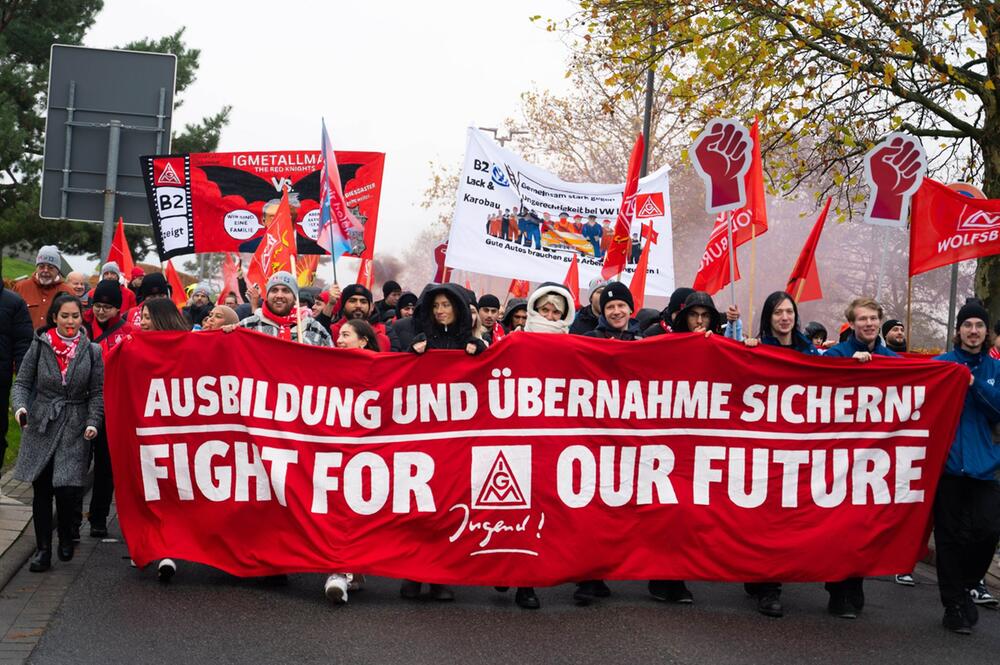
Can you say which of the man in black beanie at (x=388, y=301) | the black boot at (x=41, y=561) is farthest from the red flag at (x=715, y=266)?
the black boot at (x=41, y=561)

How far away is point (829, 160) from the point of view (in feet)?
56.1

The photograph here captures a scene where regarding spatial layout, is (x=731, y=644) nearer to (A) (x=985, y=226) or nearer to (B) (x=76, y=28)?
(A) (x=985, y=226)

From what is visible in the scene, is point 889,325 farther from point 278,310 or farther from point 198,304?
point 198,304

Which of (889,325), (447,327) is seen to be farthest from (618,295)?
(889,325)

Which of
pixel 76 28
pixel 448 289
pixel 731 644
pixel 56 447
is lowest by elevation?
pixel 731 644

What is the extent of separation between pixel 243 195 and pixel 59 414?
4.93 m

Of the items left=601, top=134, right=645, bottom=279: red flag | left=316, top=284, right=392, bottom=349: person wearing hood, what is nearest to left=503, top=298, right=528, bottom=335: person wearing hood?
left=601, top=134, right=645, bottom=279: red flag

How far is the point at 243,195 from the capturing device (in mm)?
12195

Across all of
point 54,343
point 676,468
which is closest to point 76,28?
point 54,343

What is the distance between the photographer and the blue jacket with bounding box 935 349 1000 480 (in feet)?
23.4

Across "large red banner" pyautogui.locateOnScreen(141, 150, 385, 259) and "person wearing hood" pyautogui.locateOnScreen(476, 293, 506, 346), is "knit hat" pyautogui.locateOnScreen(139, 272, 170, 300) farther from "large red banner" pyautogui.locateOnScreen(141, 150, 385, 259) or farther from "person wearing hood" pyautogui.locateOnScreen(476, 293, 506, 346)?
"person wearing hood" pyautogui.locateOnScreen(476, 293, 506, 346)

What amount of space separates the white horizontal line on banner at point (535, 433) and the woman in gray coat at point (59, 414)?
54 cm

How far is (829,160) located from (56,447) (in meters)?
12.1

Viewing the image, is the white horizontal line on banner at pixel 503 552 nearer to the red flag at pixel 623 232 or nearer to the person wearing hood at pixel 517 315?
the red flag at pixel 623 232
